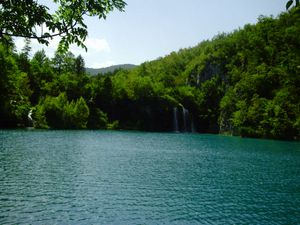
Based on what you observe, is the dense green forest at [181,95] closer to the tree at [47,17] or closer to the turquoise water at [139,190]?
the turquoise water at [139,190]

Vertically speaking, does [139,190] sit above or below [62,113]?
below

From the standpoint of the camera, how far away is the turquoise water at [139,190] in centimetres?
1900

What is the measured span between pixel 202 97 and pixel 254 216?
116 metres

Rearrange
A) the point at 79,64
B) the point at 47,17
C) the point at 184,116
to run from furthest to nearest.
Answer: the point at 79,64
the point at 184,116
the point at 47,17

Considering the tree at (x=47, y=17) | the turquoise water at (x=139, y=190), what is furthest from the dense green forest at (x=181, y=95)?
the tree at (x=47, y=17)

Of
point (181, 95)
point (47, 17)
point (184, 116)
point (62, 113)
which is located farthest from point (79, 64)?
point (47, 17)

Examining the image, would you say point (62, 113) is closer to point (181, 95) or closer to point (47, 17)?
point (181, 95)

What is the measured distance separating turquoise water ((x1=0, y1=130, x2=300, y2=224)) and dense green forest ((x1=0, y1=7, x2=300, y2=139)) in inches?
2088

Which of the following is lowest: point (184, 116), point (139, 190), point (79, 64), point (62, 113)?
point (139, 190)

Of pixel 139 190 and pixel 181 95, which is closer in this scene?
pixel 139 190

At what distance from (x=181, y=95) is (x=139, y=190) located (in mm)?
108109

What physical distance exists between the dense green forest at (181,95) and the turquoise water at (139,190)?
53041 millimetres

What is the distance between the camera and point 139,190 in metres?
25.1

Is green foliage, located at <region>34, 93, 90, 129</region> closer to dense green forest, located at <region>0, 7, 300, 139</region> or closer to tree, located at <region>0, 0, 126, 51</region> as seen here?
dense green forest, located at <region>0, 7, 300, 139</region>
